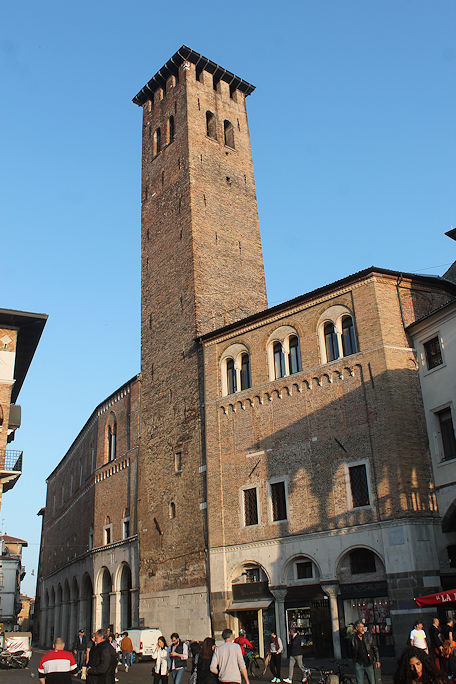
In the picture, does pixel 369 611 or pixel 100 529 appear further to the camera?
pixel 100 529

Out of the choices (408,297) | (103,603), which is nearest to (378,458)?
(408,297)

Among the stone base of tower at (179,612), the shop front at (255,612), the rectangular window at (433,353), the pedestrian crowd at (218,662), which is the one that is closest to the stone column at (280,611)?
the shop front at (255,612)

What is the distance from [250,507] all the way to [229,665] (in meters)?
15.3

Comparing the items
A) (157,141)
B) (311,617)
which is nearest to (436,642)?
(311,617)

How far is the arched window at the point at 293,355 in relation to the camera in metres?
23.7

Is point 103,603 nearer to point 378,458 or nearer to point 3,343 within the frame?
point 3,343

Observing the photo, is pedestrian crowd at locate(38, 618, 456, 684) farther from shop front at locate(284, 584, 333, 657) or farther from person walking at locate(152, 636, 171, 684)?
shop front at locate(284, 584, 333, 657)

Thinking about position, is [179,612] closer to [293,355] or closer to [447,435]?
[293,355]

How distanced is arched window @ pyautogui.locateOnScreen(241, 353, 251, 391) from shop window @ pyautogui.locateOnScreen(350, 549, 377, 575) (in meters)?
7.53

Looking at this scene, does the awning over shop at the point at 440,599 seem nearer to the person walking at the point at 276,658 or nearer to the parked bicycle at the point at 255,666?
the person walking at the point at 276,658

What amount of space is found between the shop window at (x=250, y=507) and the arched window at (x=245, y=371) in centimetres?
395

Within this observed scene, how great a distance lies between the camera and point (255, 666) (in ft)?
64.7

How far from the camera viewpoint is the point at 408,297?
74.4ft

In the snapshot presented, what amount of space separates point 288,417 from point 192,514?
5.92 metres
